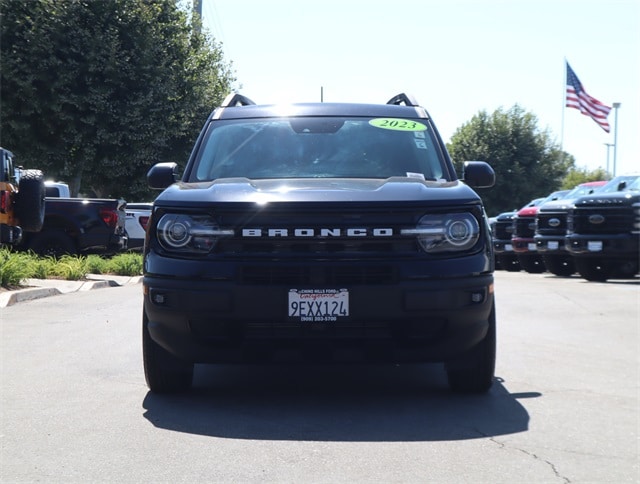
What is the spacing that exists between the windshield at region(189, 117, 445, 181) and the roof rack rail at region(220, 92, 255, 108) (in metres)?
0.43

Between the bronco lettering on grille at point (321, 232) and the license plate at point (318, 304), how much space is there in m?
0.31

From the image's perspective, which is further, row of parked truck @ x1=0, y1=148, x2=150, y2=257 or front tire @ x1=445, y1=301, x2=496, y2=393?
row of parked truck @ x1=0, y1=148, x2=150, y2=257

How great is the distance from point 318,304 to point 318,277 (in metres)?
0.15

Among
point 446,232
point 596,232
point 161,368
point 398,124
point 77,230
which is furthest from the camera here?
point 77,230

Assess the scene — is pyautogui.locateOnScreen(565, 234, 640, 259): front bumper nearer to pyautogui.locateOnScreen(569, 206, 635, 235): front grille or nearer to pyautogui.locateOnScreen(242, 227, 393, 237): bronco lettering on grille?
pyautogui.locateOnScreen(569, 206, 635, 235): front grille

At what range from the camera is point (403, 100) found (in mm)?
7781

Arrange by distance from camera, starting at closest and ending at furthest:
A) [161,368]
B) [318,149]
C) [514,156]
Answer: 1. [161,368]
2. [318,149]
3. [514,156]

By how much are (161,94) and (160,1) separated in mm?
3306

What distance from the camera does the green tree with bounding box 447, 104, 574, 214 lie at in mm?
61344

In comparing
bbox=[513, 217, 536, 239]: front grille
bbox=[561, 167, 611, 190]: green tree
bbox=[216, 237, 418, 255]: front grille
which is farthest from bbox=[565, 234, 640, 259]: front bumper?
bbox=[561, 167, 611, 190]: green tree

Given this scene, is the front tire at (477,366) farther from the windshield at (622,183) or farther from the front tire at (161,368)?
the windshield at (622,183)

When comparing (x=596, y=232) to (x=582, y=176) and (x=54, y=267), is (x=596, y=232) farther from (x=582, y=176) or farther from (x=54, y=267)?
(x=582, y=176)

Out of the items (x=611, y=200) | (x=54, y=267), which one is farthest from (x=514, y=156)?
(x=54, y=267)

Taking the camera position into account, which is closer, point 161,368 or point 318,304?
point 318,304
